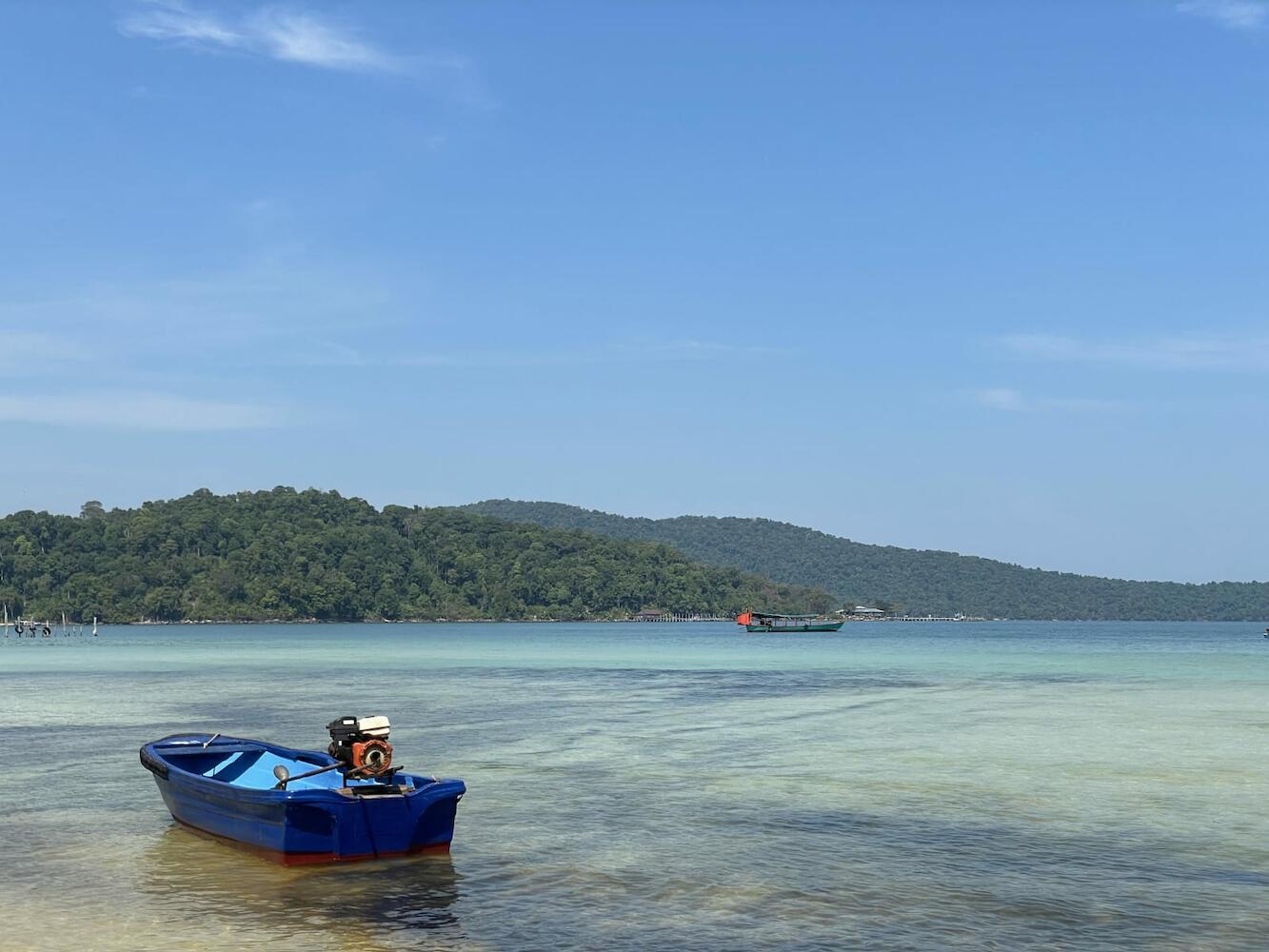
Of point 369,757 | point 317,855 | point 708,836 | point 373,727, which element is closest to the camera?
point 317,855

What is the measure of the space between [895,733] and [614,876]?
28.0 m

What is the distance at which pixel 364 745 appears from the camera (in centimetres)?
2327

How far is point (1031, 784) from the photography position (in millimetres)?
34594

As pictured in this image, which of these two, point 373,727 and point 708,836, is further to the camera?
point 708,836

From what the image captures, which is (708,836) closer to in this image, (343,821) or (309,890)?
(343,821)

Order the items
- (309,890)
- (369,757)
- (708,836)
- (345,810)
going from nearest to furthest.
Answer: (309,890) < (345,810) < (369,757) < (708,836)

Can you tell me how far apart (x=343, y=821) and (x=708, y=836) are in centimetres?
789

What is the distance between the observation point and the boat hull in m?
22.2

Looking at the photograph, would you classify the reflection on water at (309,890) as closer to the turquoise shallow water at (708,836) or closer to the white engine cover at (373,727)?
the turquoise shallow water at (708,836)

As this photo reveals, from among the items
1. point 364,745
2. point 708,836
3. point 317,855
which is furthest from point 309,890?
point 708,836

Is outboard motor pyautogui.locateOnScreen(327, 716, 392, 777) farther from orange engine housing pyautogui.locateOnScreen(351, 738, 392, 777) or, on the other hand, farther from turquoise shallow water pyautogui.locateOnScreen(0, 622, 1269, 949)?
turquoise shallow water pyautogui.locateOnScreen(0, 622, 1269, 949)

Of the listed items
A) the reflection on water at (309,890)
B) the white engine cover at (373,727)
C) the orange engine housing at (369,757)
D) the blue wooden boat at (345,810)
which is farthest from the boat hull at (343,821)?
the white engine cover at (373,727)

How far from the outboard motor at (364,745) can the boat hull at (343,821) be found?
56 centimetres

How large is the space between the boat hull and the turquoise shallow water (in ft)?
1.31
